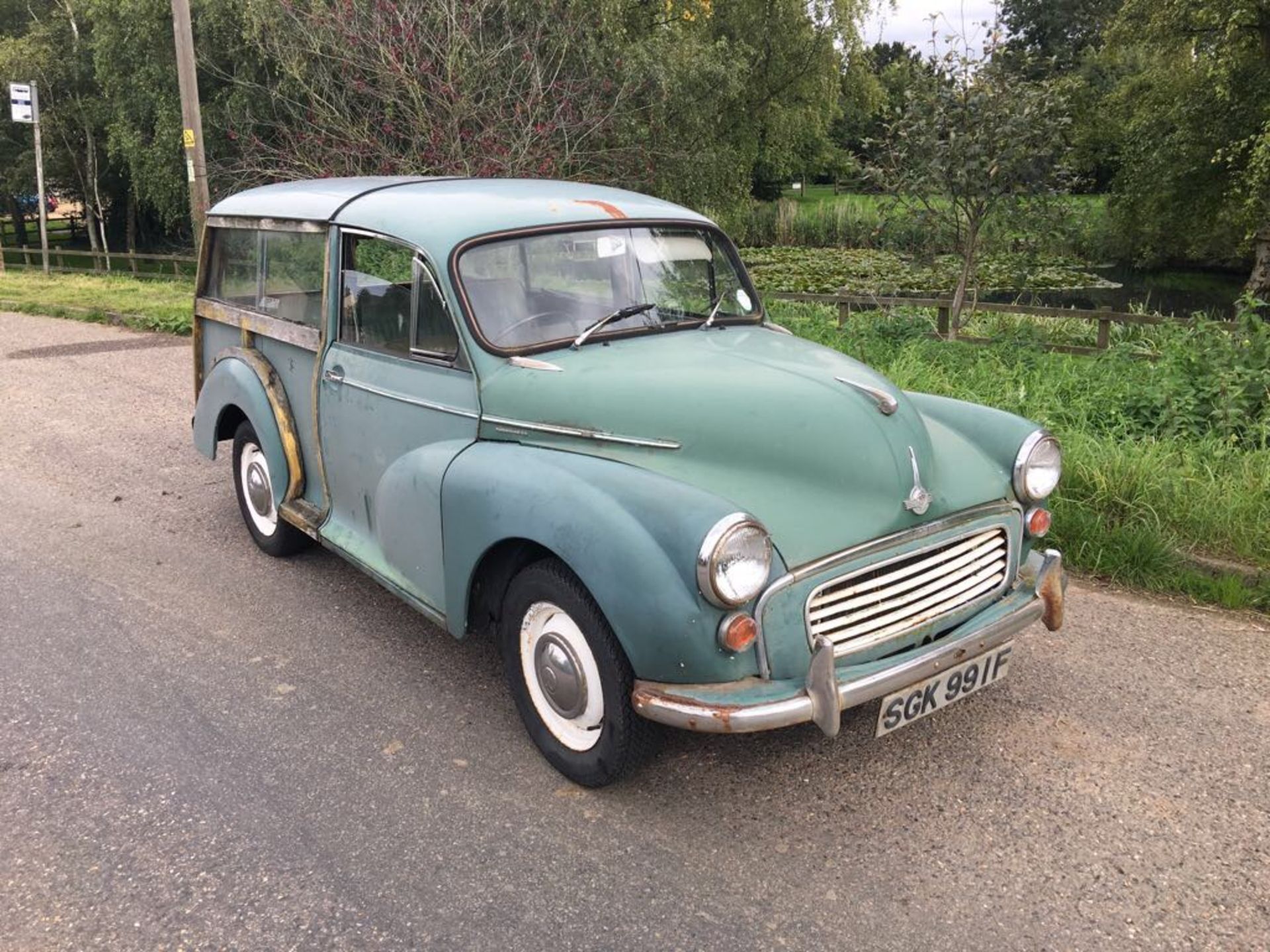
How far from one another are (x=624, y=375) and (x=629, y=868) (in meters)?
1.57

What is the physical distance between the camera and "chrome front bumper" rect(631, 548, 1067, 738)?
2.54 m

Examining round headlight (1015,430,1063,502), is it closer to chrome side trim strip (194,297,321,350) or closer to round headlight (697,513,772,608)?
round headlight (697,513,772,608)

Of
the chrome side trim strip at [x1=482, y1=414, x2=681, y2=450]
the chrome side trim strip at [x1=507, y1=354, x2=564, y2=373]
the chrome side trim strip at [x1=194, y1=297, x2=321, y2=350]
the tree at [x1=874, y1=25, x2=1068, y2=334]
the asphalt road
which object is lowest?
the asphalt road

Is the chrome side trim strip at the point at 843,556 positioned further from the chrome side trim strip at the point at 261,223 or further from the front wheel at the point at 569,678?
the chrome side trim strip at the point at 261,223

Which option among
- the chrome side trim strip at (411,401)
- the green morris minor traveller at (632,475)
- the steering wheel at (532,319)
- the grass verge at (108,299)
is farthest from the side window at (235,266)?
the grass verge at (108,299)

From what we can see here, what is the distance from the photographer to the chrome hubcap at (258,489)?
4887 mm

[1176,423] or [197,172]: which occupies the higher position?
[197,172]

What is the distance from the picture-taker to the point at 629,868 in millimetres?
2670

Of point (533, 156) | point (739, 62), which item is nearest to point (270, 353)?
point (533, 156)

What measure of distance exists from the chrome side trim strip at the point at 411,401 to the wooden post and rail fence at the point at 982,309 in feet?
19.9

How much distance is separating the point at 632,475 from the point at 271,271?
2.76 meters

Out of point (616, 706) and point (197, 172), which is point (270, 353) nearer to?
point (616, 706)

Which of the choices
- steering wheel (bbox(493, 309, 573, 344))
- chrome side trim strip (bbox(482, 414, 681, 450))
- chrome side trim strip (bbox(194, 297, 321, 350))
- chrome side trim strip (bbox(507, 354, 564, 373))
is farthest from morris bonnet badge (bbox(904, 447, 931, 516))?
chrome side trim strip (bbox(194, 297, 321, 350))

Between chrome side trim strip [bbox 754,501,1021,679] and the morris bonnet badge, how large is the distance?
6 cm
